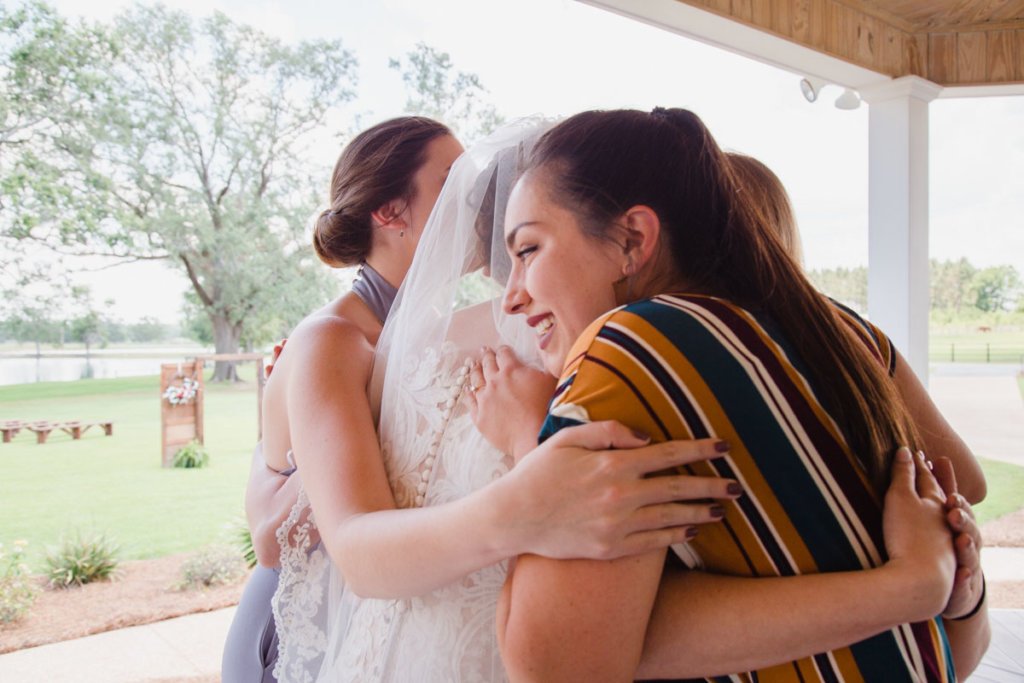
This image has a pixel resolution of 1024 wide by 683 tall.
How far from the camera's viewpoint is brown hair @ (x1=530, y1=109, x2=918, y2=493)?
0.83 metres

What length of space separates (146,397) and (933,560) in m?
4.55

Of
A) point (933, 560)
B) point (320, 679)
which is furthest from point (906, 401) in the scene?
point (320, 679)

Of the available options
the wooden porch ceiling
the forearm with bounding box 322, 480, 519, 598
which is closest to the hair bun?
the forearm with bounding box 322, 480, 519, 598

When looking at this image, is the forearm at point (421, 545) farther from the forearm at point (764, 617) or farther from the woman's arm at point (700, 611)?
the forearm at point (764, 617)

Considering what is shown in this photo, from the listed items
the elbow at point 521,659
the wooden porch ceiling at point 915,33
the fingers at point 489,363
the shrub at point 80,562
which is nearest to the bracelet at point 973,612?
the elbow at point 521,659

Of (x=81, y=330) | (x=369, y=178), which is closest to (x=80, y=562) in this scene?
(x=81, y=330)

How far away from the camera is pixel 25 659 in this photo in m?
3.49

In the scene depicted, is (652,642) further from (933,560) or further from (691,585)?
(933,560)

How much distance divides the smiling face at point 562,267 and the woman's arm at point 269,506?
631mm

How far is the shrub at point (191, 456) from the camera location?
462cm

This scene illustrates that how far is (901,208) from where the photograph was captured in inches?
169

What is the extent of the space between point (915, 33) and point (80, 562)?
18.3ft

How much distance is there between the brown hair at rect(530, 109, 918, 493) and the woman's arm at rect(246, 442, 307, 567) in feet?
2.52

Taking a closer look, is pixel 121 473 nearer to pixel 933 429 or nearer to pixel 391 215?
pixel 391 215
